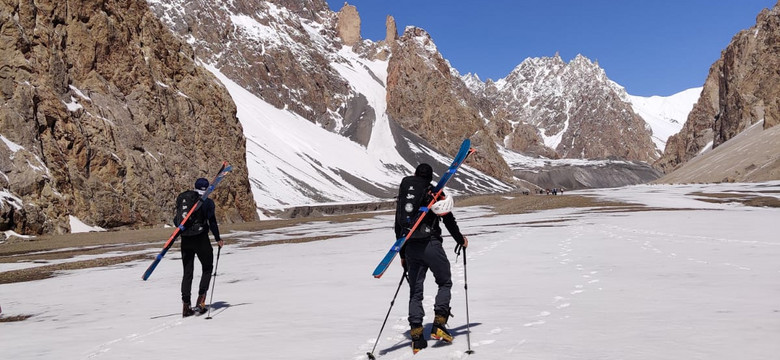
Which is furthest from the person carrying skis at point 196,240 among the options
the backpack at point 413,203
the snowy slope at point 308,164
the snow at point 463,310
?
the snowy slope at point 308,164

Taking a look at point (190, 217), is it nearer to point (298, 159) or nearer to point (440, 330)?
point (440, 330)

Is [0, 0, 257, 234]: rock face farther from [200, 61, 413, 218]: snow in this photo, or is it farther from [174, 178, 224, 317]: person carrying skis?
[174, 178, 224, 317]: person carrying skis

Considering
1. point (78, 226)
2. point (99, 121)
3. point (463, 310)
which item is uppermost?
point (99, 121)

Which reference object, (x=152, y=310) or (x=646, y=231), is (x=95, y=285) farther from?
(x=646, y=231)

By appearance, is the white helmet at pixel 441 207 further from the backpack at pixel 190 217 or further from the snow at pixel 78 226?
the snow at pixel 78 226

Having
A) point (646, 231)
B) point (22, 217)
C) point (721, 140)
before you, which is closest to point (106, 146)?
point (22, 217)

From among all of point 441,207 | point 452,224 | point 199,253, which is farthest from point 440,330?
point 199,253

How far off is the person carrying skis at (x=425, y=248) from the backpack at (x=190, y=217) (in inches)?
209

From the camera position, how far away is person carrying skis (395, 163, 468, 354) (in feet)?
30.1

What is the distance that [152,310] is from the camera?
13547 millimetres

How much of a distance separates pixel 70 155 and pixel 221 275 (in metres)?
46.2

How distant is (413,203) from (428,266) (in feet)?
3.25

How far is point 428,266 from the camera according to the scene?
9.37 meters

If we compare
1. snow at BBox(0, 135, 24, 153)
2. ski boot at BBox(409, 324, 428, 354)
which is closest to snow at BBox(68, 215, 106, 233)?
snow at BBox(0, 135, 24, 153)
